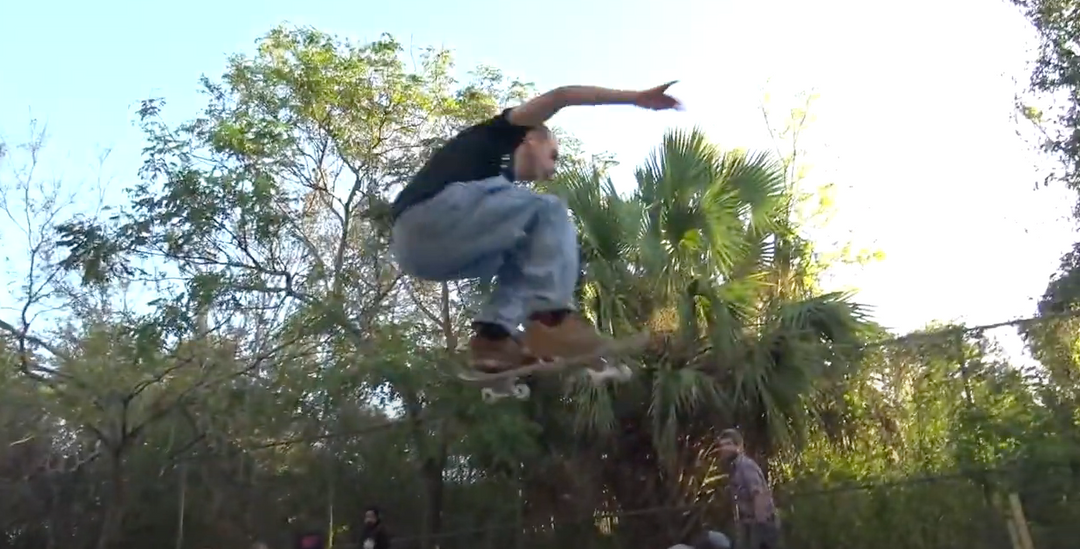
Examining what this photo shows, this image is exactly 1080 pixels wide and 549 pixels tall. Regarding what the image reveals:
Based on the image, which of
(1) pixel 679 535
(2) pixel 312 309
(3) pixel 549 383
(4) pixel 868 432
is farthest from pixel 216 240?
(4) pixel 868 432

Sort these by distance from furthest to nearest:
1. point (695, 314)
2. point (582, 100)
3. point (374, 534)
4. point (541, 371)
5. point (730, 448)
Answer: point (695, 314) → point (374, 534) → point (730, 448) → point (541, 371) → point (582, 100)

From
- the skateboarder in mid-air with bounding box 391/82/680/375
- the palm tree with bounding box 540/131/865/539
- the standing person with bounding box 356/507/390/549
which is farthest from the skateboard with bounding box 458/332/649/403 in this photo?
the standing person with bounding box 356/507/390/549

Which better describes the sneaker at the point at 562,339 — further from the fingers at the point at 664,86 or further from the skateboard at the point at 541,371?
the fingers at the point at 664,86

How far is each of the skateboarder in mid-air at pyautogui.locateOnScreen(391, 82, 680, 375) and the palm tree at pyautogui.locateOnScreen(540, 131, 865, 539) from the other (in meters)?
3.68

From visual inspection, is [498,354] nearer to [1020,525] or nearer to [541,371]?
[541,371]

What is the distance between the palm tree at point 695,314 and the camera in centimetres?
719

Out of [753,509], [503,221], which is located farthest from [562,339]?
[753,509]

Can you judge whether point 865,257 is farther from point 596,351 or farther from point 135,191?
point 596,351

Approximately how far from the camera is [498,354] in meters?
3.90

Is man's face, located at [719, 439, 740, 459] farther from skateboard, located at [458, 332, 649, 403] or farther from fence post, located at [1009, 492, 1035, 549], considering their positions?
skateboard, located at [458, 332, 649, 403]

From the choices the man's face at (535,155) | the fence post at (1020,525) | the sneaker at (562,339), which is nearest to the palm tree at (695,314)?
the fence post at (1020,525)

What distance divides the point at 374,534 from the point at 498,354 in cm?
417

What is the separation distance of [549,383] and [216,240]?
219 inches

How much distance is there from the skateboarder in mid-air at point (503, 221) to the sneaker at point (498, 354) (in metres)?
0.07
